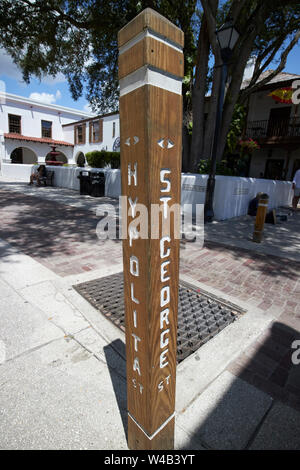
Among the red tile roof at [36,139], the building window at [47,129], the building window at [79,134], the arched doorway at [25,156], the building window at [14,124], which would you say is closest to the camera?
the red tile roof at [36,139]

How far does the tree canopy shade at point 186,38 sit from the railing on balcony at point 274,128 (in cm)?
566

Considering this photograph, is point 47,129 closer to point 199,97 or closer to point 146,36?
point 199,97

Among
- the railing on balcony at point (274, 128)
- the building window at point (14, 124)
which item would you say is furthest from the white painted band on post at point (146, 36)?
the building window at point (14, 124)

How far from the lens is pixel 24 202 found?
10219 mm

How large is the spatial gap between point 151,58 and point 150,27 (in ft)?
0.34

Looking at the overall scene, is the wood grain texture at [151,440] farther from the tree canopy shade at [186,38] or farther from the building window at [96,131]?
the building window at [96,131]

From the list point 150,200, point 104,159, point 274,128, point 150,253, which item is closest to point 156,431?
point 150,253

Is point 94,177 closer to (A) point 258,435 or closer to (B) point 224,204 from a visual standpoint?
(B) point 224,204

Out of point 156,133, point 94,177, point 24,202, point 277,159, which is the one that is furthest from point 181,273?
point 277,159

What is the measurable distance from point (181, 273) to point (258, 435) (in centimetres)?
258

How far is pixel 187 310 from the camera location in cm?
303

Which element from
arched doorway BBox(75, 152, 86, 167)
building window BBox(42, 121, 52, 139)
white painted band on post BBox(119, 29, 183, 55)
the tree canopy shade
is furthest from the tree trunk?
building window BBox(42, 121, 52, 139)

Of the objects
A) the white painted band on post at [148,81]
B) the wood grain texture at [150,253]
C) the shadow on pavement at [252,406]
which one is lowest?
the shadow on pavement at [252,406]

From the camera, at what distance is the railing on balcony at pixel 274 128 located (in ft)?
53.9
